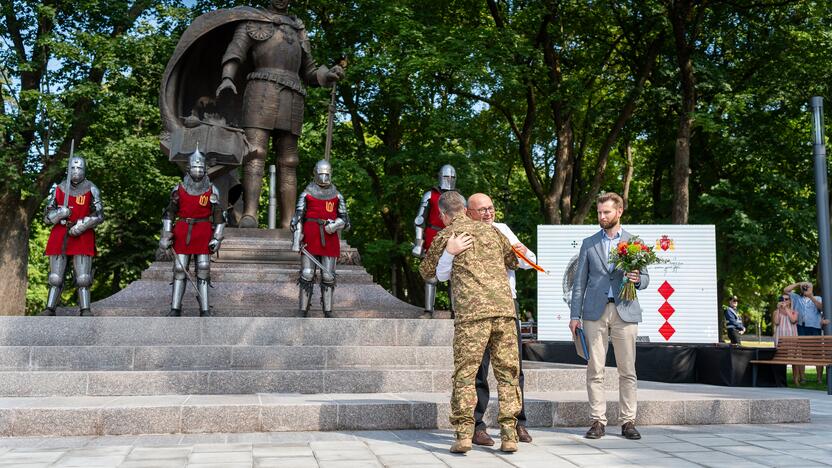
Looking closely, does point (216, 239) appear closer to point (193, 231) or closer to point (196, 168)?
point (193, 231)

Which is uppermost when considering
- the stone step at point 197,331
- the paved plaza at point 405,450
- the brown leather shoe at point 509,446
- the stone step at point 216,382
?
the stone step at point 197,331

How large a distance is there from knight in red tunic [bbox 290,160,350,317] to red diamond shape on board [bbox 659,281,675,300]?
678cm

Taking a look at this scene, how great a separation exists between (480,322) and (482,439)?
94 centimetres

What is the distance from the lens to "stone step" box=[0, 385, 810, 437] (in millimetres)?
6527

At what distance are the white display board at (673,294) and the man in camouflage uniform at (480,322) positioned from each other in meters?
8.95

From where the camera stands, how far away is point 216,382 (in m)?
7.87

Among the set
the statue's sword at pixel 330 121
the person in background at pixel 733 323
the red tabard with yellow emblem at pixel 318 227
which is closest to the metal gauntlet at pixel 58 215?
the red tabard with yellow emblem at pixel 318 227

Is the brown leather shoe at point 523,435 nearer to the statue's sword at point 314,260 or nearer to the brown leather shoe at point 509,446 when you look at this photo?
the brown leather shoe at point 509,446

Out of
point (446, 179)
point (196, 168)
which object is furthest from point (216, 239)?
point (446, 179)

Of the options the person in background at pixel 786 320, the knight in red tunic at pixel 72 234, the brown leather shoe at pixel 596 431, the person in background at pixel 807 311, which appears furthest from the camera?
the person in background at pixel 786 320

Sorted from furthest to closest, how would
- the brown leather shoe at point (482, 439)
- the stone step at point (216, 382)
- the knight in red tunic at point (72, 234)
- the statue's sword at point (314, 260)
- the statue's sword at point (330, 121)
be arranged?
the statue's sword at point (330, 121), the statue's sword at point (314, 260), the knight in red tunic at point (72, 234), the stone step at point (216, 382), the brown leather shoe at point (482, 439)

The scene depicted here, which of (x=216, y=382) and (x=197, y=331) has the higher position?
(x=197, y=331)

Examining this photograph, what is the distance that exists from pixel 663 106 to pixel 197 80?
589 inches

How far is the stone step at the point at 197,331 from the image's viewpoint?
357 inches
